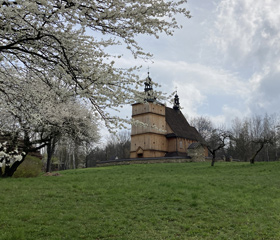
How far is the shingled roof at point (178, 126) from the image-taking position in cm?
4386

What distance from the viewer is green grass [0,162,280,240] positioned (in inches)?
279

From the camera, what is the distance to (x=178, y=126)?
4644 centimetres

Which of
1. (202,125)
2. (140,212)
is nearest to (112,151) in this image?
(202,125)

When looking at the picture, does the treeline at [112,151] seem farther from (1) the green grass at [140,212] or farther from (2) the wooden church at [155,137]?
(1) the green grass at [140,212]

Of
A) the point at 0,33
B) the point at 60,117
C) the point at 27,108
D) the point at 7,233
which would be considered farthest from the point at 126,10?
the point at 60,117

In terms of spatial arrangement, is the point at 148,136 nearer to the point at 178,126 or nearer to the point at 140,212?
the point at 178,126

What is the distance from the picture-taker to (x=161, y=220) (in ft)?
27.0

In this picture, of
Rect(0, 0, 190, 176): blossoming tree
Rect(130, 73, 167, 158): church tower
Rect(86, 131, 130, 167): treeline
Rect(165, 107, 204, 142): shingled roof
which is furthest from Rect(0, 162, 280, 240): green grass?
Rect(86, 131, 130, 167): treeline

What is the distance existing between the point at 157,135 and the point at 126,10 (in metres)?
36.8

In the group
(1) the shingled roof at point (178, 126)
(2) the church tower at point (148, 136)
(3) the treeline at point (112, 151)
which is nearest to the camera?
(2) the church tower at point (148, 136)

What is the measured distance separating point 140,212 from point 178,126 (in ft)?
125

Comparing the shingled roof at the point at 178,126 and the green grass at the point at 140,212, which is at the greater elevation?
the shingled roof at the point at 178,126

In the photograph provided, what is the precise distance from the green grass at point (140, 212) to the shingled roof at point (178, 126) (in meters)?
30.5

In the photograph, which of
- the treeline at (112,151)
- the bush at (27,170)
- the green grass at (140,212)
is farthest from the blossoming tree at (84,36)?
the treeline at (112,151)
